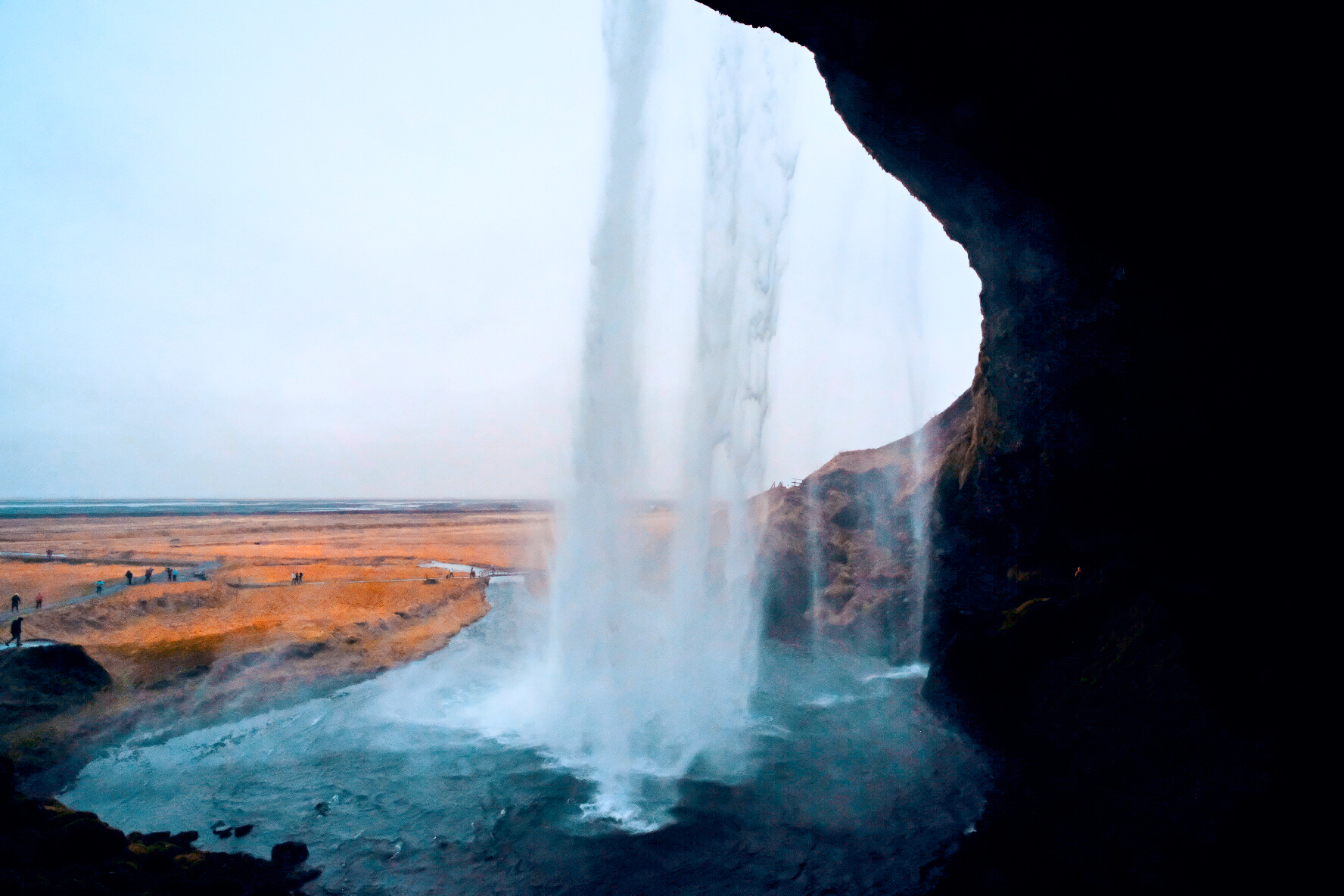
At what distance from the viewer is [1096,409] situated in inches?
745

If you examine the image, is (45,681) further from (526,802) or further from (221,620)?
(526,802)

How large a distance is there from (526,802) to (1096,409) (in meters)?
20.5

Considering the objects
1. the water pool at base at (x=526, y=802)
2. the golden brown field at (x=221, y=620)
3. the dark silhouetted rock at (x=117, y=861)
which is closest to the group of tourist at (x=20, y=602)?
the golden brown field at (x=221, y=620)

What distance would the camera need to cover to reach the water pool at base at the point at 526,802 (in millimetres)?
13016

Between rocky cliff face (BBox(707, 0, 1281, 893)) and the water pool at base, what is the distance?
2.25 meters

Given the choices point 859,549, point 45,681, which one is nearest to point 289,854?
point 45,681

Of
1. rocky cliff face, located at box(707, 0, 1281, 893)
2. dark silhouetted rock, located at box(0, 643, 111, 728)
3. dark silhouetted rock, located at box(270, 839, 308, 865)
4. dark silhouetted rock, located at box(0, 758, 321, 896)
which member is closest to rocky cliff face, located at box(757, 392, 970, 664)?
rocky cliff face, located at box(707, 0, 1281, 893)

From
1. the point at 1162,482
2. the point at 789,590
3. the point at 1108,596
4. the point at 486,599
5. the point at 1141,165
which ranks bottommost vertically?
the point at 486,599

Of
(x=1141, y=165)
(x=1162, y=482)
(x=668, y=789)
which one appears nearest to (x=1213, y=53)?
(x=1141, y=165)

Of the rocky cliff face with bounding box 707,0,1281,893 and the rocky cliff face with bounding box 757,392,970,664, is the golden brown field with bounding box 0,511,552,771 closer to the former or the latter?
the rocky cliff face with bounding box 757,392,970,664

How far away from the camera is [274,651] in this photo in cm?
2870

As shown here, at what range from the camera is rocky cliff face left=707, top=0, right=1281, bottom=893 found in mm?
12539

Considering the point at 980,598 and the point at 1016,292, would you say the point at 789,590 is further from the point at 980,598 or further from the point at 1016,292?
the point at 1016,292

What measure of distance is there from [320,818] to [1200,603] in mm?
26239
